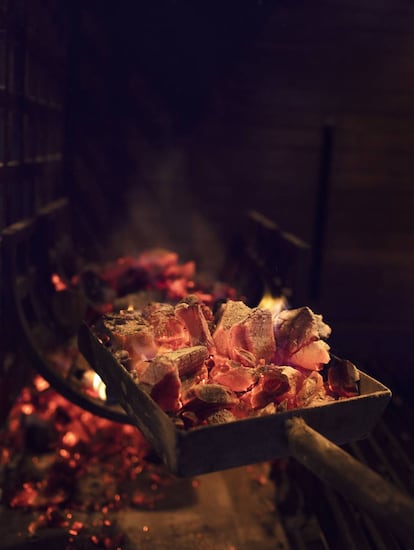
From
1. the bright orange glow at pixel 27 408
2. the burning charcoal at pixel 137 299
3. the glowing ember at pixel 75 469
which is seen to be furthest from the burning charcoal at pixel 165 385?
the bright orange glow at pixel 27 408

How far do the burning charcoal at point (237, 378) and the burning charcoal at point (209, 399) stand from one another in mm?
125

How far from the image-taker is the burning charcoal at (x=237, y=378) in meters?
2.41

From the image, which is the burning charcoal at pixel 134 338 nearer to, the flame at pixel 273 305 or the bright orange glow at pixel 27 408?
the flame at pixel 273 305

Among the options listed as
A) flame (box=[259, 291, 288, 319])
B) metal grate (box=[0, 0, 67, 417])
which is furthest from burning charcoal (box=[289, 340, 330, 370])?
metal grate (box=[0, 0, 67, 417])

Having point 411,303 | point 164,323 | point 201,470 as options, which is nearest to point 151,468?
point 164,323

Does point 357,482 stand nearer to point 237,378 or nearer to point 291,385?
point 291,385

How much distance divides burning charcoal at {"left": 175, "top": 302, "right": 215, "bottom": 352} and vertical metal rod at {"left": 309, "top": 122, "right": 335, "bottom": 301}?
4.81 m

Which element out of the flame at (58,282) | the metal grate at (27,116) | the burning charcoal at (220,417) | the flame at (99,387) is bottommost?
the flame at (99,387)

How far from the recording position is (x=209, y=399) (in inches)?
88.5

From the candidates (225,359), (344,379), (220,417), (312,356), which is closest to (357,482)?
(220,417)

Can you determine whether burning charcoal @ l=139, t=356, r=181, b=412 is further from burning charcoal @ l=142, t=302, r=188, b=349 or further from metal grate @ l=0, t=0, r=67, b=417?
metal grate @ l=0, t=0, r=67, b=417

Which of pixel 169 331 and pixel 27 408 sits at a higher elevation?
pixel 169 331

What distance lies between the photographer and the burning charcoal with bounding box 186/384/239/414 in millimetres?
2250

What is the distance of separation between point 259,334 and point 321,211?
16.1 ft
